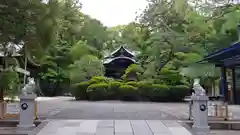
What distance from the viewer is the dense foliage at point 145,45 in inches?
373

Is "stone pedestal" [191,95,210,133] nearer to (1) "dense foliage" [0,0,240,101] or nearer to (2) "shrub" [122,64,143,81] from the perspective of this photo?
(1) "dense foliage" [0,0,240,101]

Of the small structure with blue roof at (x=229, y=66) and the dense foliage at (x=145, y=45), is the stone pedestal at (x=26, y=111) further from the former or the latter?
the small structure with blue roof at (x=229, y=66)

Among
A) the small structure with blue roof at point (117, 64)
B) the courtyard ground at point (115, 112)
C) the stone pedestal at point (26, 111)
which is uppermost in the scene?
the small structure with blue roof at point (117, 64)

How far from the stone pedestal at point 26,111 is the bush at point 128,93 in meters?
14.4

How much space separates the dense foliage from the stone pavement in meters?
2.90

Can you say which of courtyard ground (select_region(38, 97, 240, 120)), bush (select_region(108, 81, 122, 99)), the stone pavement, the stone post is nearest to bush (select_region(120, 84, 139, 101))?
bush (select_region(108, 81, 122, 99))

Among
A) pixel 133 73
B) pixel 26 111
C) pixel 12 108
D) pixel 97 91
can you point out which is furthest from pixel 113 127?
pixel 133 73

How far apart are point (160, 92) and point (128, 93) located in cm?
245

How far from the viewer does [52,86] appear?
33062 mm

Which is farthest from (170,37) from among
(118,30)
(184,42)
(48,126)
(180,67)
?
(118,30)

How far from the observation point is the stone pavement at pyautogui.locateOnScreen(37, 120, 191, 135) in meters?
7.95

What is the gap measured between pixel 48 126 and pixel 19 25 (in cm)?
312

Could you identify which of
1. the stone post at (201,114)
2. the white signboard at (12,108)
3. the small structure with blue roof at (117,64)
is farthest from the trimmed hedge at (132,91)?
the stone post at (201,114)

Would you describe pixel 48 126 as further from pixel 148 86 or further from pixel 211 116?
pixel 148 86
